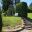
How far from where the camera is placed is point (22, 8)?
958 mm

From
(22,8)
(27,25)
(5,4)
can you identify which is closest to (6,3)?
(5,4)

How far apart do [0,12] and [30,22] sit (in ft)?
1.11

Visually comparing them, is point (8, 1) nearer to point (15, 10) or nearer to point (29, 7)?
point (15, 10)

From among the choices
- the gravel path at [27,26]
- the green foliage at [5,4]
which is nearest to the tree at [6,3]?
the green foliage at [5,4]

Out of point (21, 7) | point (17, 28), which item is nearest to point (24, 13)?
point (21, 7)

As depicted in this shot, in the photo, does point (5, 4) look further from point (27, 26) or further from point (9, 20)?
point (27, 26)

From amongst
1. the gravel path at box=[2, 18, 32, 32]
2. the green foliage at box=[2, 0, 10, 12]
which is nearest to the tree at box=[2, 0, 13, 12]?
the green foliage at box=[2, 0, 10, 12]

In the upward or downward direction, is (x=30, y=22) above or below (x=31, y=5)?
below

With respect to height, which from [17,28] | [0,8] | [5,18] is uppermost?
[0,8]

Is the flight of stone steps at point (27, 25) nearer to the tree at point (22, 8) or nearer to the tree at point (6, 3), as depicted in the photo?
the tree at point (22, 8)

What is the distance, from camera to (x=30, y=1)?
960 mm

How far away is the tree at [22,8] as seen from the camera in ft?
3.14

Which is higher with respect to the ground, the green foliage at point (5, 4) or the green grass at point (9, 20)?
the green foliage at point (5, 4)

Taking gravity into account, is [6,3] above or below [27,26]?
above
